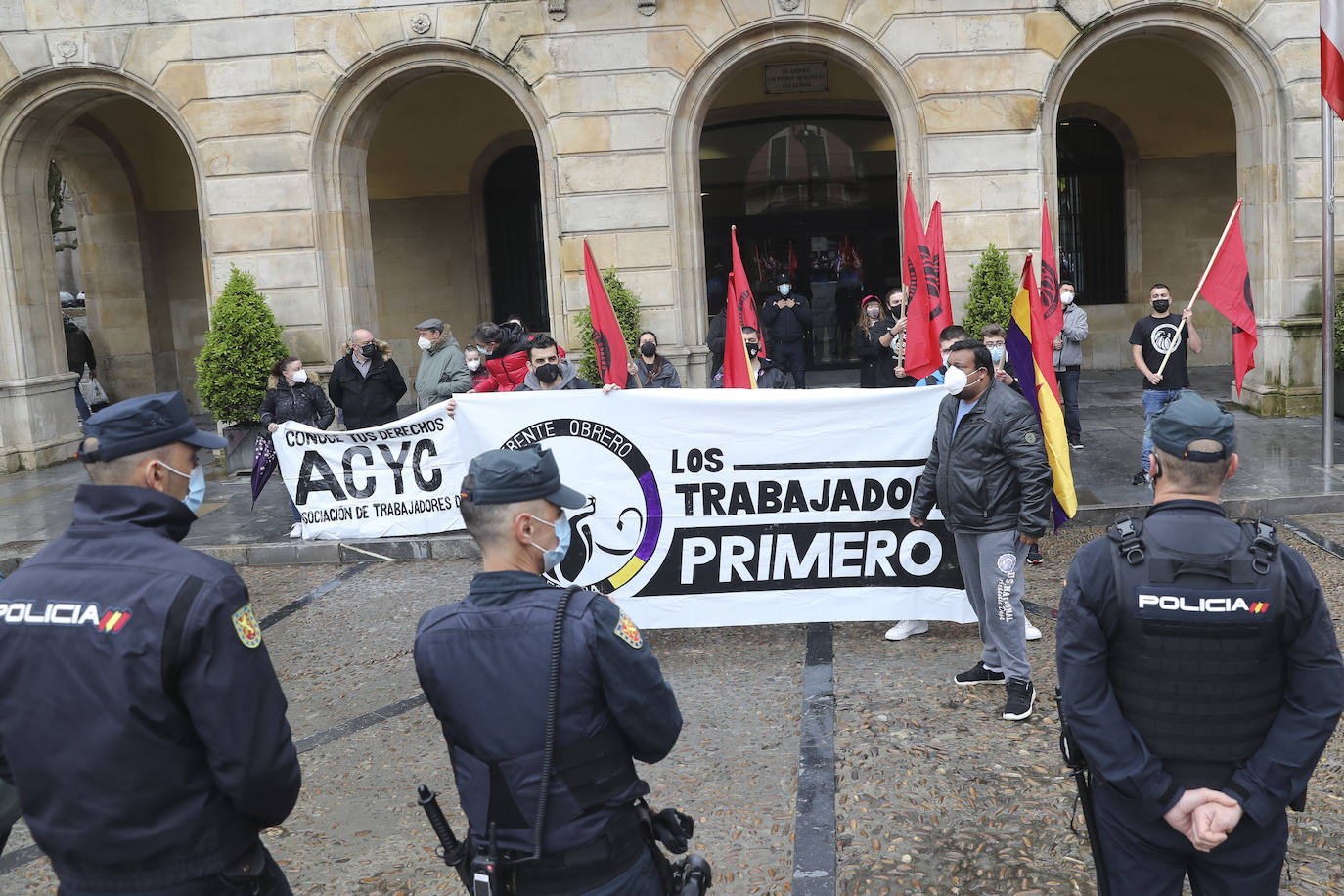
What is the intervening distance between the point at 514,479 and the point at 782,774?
9.38 ft

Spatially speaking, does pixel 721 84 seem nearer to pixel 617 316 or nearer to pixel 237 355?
pixel 617 316

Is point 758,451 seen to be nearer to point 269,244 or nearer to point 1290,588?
point 1290,588

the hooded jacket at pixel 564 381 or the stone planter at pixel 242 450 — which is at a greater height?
the hooded jacket at pixel 564 381

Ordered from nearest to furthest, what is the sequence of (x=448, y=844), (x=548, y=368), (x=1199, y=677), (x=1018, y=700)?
(x=448, y=844) < (x=1199, y=677) < (x=1018, y=700) < (x=548, y=368)

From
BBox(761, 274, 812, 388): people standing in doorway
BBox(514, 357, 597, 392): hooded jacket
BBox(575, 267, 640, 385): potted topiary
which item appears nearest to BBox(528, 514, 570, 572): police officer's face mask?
BBox(514, 357, 597, 392): hooded jacket

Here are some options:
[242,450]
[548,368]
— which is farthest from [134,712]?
[242,450]

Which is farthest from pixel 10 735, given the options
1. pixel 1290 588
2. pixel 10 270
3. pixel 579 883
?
pixel 10 270

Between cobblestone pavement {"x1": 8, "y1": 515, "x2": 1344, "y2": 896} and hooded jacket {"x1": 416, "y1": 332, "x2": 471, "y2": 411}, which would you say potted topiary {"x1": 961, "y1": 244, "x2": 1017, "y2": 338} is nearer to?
hooded jacket {"x1": 416, "y1": 332, "x2": 471, "y2": 411}

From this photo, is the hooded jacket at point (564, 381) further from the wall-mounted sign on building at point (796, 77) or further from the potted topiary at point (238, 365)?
the wall-mounted sign on building at point (796, 77)

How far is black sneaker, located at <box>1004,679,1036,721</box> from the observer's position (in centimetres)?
598

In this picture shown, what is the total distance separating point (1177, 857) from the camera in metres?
3.29

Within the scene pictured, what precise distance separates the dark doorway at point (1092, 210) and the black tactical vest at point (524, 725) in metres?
17.8

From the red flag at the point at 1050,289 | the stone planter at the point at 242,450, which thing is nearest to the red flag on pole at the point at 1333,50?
the red flag at the point at 1050,289

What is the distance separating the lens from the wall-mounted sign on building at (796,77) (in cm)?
1881
